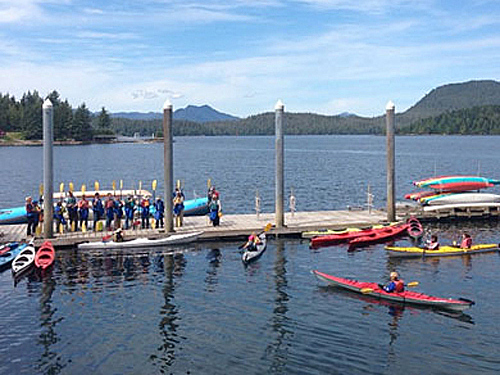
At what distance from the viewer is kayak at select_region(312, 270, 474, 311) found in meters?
22.0

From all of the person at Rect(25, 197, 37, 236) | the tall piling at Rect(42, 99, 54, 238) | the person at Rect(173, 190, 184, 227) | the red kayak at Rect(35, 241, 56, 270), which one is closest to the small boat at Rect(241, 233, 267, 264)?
the person at Rect(173, 190, 184, 227)

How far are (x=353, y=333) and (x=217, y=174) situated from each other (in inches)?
2949

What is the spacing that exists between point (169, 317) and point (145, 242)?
9817 mm

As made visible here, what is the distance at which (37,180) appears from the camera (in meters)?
85.4

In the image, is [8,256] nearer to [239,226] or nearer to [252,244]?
[252,244]

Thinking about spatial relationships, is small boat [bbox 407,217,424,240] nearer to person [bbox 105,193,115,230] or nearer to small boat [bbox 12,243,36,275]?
person [bbox 105,193,115,230]

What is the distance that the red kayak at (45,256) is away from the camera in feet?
88.9

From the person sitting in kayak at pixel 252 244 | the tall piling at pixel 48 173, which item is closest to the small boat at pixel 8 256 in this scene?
the tall piling at pixel 48 173

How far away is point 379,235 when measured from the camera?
3325cm

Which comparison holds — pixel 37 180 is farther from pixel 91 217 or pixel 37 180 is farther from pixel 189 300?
pixel 189 300

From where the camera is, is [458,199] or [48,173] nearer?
[48,173]

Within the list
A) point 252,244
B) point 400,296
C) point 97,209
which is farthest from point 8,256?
point 400,296

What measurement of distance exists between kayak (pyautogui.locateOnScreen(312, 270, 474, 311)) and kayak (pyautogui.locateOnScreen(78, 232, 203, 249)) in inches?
364

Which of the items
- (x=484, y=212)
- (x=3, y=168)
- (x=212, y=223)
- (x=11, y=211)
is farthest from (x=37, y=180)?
(x=484, y=212)
